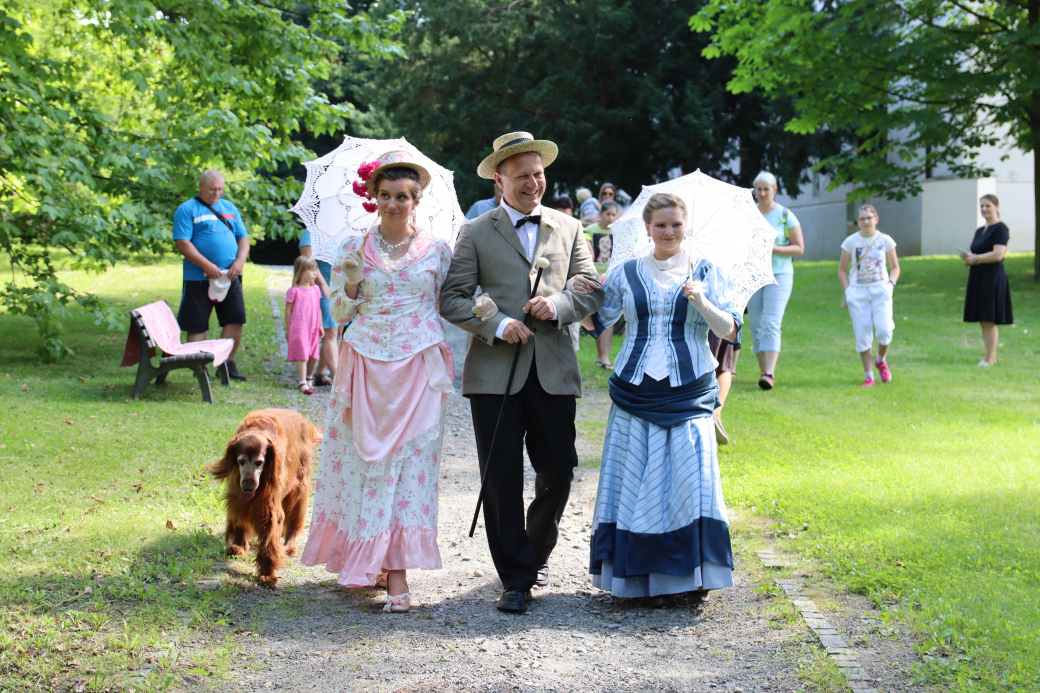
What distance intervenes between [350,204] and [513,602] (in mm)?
2225

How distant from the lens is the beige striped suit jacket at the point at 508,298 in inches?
181

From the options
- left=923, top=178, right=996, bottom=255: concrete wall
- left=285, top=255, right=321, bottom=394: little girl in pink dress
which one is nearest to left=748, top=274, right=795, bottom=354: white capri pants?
left=285, top=255, right=321, bottom=394: little girl in pink dress

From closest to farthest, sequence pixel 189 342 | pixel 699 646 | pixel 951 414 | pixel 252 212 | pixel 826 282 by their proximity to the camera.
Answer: pixel 699 646
pixel 951 414
pixel 189 342
pixel 252 212
pixel 826 282

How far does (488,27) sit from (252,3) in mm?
17576

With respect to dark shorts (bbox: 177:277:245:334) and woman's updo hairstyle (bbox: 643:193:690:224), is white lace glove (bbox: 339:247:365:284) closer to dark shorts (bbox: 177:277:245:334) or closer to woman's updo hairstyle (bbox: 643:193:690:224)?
woman's updo hairstyle (bbox: 643:193:690:224)

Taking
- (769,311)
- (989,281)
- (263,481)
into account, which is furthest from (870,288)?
(263,481)

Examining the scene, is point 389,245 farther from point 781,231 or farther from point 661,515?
point 781,231

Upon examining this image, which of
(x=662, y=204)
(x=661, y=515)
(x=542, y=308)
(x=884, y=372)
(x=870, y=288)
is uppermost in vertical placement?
(x=662, y=204)

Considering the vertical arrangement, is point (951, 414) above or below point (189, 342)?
below

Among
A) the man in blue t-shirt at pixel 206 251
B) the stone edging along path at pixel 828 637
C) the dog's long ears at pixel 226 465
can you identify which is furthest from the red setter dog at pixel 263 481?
the man in blue t-shirt at pixel 206 251

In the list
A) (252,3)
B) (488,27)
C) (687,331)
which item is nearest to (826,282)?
(488,27)

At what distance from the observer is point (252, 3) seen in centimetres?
1252

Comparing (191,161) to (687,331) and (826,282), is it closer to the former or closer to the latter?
(687,331)

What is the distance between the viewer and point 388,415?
4652 mm
